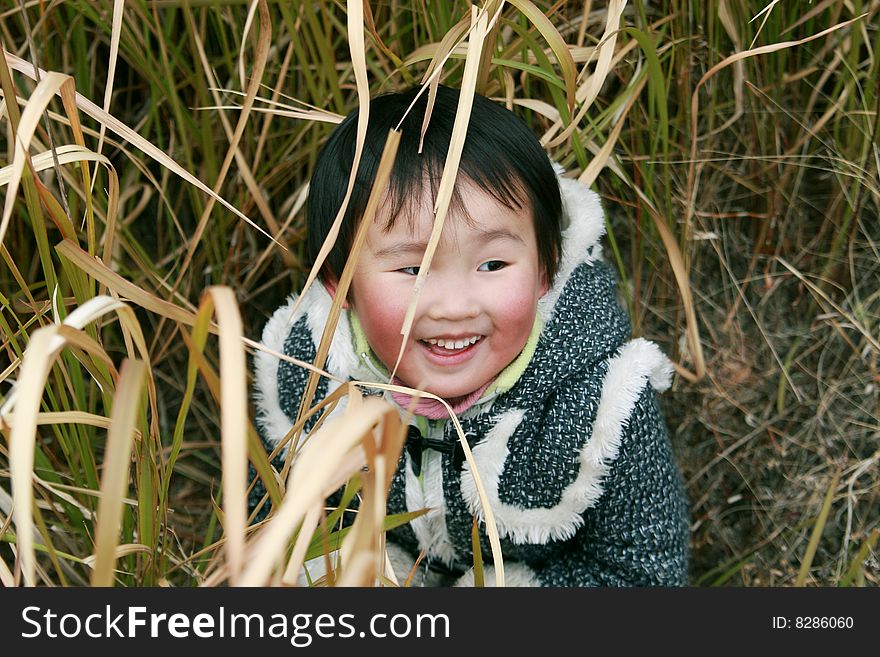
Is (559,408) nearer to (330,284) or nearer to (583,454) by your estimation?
(583,454)

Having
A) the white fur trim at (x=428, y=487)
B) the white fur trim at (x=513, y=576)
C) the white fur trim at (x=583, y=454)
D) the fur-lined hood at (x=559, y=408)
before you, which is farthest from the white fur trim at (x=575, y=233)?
the white fur trim at (x=513, y=576)

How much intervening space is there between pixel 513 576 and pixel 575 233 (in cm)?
48

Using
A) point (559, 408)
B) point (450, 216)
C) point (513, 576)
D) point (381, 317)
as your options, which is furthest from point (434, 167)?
point (513, 576)

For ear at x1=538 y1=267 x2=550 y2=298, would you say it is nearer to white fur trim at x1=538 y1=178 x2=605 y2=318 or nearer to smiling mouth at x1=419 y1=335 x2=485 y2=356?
white fur trim at x1=538 y1=178 x2=605 y2=318

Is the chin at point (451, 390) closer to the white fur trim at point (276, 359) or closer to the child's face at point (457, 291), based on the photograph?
the child's face at point (457, 291)

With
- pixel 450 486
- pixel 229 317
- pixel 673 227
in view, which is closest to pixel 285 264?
pixel 450 486

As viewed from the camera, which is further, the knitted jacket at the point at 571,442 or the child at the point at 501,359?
the knitted jacket at the point at 571,442

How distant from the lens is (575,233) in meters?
1.12

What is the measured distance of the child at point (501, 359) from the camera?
3.24ft

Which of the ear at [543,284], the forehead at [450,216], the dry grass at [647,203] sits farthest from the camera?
the dry grass at [647,203]

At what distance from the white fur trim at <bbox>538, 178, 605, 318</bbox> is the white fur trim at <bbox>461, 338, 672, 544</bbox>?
11cm

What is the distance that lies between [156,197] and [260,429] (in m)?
0.44

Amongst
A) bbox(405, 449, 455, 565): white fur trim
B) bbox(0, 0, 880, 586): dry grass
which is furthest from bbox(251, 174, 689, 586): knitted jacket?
bbox(0, 0, 880, 586): dry grass

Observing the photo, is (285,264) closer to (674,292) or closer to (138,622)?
(674,292)
